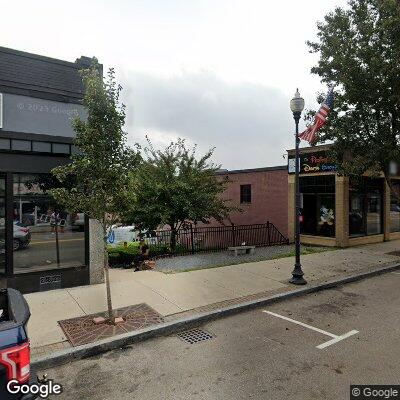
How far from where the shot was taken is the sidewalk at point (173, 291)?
6.23 metres

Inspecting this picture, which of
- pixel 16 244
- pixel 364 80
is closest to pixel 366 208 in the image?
pixel 364 80

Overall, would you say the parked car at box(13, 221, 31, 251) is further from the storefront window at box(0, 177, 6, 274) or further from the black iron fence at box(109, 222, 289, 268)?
the black iron fence at box(109, 222, 289, 268)

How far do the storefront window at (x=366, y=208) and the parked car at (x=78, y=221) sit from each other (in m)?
12.1

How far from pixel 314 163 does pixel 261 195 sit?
15.5 ft

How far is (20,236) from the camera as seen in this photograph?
8.00 meters

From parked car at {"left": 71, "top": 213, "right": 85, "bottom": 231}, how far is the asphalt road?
410 centimetres

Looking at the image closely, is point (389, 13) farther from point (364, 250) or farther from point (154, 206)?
point (154, 206)

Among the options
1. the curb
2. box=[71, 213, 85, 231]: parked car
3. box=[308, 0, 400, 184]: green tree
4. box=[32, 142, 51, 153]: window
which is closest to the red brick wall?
box=[308, 0, 400, 184]: green tree

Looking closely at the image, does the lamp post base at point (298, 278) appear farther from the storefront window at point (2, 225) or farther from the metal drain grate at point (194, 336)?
the storefront window at point (2, 225)

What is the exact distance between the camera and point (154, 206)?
44.7ft

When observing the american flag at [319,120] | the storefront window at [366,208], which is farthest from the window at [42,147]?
the storefront window at [366,208]

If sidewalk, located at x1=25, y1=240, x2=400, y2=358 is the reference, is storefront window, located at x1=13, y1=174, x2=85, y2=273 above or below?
above

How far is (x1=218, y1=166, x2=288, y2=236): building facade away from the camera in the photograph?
18688 mm

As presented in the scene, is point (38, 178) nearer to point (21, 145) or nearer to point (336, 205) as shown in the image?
point (21, 145)
